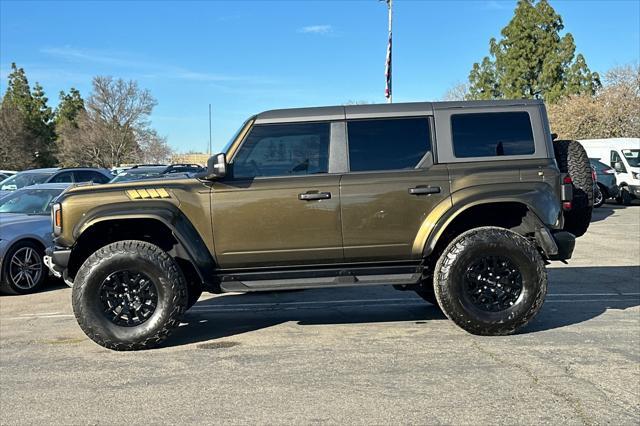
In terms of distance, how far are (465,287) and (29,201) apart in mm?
7360

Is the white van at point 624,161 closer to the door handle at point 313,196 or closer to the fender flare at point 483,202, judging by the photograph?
the fender flare at point 483,202

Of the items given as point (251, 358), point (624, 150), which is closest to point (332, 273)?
point (251, 358)

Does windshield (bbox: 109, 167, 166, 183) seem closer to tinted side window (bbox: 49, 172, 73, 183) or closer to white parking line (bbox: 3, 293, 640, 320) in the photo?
tinted side window (bbox: 49, 172, 73, 183)

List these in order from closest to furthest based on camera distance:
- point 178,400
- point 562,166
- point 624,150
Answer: point 178,400
point 562,166
point 624,150

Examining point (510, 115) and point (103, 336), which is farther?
point (510, 115)

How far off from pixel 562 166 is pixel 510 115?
31.5 inches

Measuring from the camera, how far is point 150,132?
55688 millimetres

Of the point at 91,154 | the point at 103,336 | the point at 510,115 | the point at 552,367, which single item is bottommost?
the point at 552,367

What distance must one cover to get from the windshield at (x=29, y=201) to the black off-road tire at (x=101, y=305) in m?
4.55

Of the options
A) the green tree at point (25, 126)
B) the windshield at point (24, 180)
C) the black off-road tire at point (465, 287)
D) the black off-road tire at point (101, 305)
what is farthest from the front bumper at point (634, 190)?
the green tree at point (25, 126)

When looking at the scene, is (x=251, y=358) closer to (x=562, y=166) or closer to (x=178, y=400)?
(x=178, y=400)

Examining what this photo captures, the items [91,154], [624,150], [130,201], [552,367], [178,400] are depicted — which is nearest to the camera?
[178,400]

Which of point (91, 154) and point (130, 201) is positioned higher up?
point (91, 154)

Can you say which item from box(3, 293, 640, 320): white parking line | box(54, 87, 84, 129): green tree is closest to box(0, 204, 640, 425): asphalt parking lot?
box(3, 293, 640, 320): white parking line
